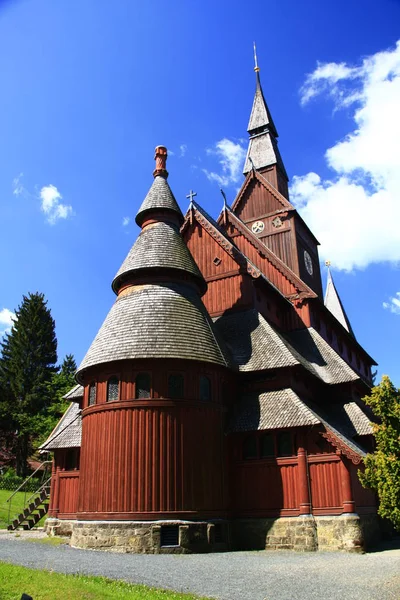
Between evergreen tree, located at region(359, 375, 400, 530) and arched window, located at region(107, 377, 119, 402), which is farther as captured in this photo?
arched window, located at region(107, 377, 119, 402)

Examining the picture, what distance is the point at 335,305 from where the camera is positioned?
45875 mm

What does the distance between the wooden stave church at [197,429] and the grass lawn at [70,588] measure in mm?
6890

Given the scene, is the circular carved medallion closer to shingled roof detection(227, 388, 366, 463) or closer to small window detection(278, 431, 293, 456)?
shingled roof detection(227, 388, 366, 463)

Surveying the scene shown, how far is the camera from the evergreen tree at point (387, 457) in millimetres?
11461

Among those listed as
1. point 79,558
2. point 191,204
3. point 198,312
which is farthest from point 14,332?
point 79,558

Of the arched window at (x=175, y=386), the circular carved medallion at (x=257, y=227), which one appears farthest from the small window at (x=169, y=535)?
the circular carved medallion at (x=257, y=227)

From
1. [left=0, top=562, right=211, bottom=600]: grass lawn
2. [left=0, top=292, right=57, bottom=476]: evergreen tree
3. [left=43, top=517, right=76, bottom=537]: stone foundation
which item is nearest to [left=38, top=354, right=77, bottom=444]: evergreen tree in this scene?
[left=0, top=292, right=57, bottom=476]: evergreen tree

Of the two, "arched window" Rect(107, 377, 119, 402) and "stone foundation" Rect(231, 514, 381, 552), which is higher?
"arched window" Rect(107, 377, 119, 402)

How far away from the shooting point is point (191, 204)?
28297 millimetres

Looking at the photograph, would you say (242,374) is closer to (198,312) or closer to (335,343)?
(198,312)

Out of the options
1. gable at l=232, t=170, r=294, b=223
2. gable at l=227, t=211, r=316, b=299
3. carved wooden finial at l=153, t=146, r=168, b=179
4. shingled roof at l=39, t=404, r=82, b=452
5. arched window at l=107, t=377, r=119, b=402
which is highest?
gable at l=232, t=170, r=294, b=223

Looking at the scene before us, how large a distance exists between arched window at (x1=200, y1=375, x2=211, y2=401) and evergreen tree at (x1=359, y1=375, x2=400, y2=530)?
8216 mm

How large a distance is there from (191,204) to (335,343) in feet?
41.1

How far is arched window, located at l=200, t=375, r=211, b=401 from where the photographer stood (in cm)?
1975
